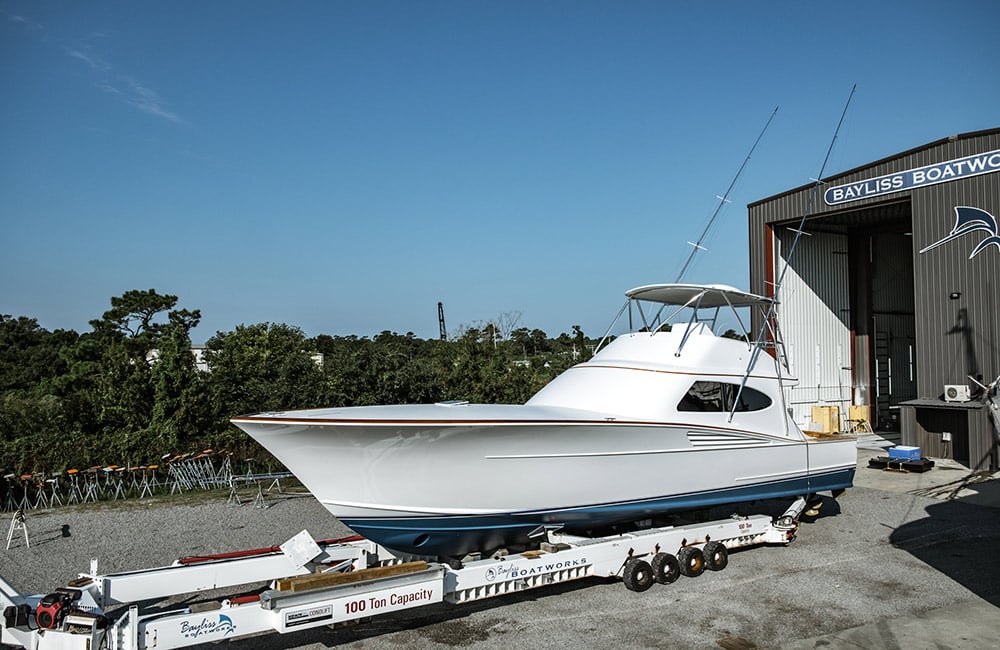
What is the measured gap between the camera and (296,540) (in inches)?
246

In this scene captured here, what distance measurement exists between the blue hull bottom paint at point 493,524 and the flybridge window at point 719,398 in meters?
0.91

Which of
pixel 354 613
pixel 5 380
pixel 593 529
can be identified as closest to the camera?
pixel 354 613

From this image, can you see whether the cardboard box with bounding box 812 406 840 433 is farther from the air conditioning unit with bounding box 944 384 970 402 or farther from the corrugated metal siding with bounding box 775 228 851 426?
the air conditioning unit with bounding box 944 384 970 402

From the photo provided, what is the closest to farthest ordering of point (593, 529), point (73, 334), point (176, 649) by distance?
point (176, 649) → point (593, 529) → point (73, 334)

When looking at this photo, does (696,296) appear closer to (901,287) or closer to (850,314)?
(850,314)

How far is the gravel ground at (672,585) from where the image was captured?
19.9ft

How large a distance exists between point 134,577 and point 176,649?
866 mm

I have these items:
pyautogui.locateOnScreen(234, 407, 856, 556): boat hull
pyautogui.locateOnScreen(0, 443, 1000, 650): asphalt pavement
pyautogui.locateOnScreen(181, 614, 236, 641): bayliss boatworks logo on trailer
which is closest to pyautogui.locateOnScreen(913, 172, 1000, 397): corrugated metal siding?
pyautogui.locateOnScreen(0, 443, 1000, 650): asphalt pavement

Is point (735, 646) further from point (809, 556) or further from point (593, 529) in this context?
point (809, 556)

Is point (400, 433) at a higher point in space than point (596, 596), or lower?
higher

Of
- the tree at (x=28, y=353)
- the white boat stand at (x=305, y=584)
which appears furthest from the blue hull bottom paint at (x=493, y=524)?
the tree at (x=28, y=353)

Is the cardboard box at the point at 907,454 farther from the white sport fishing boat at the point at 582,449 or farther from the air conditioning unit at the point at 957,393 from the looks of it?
the white sport fishing boat at the point at 582,449

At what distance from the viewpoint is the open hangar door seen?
68.5ft

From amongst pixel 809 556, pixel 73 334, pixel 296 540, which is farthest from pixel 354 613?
pixel 73 334
